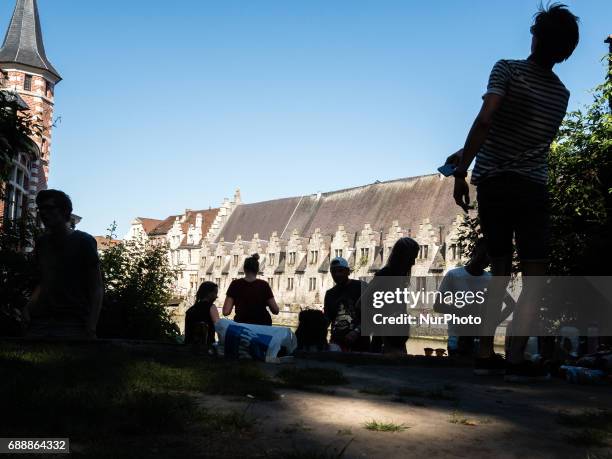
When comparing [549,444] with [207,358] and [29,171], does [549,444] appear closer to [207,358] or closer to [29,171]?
[207,358]

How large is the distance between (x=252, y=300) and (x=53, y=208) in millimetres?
3924

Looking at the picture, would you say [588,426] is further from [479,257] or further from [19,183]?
[19,183]

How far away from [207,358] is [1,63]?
4615 centimetres

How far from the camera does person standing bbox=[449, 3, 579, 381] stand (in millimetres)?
5348

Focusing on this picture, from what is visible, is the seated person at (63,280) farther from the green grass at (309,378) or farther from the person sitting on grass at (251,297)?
the person sitting on grass at (251,297)

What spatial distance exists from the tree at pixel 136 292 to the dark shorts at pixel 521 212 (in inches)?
427

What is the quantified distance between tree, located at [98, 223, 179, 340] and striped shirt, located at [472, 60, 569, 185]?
1101 cm

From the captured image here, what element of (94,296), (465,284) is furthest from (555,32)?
(94,296)

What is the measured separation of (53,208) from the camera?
641 centimetres

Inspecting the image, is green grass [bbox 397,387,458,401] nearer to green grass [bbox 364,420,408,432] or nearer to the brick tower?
green grass [bbox 364,420,408,432]

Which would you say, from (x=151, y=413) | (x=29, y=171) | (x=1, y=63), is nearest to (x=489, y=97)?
(x=151, y=413)

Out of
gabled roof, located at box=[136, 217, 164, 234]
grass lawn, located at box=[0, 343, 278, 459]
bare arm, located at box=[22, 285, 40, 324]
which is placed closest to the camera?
grass lawn, located at box=[0, 343, 278, 459]

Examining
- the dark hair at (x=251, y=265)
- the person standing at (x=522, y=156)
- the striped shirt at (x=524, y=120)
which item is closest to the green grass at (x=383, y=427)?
the person standing at (x=522, y=156)

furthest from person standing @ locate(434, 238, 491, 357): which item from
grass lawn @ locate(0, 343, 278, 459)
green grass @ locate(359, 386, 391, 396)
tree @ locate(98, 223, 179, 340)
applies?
tree @ locate(98, 223, 179, 340)
